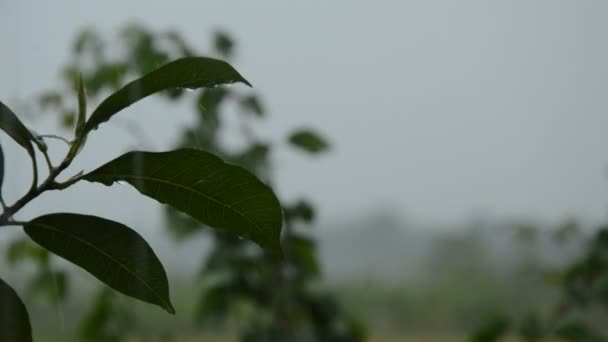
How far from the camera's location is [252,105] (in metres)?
0.87

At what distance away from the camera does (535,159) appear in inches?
62.0

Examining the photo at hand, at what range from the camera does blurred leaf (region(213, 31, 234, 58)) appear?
847mm

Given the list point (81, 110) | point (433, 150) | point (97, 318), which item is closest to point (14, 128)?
point (81, 110)

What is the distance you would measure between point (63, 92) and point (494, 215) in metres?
0.99

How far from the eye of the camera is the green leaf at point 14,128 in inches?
11.5

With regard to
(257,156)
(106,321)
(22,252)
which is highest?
(257,156)

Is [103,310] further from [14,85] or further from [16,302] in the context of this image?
[16,302]

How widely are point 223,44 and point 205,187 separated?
57 cm

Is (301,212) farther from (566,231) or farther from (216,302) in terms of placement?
(566,231)

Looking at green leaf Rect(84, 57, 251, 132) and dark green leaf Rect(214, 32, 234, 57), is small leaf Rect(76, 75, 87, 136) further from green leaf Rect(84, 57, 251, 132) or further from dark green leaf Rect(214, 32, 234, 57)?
dark green leaf Rect(214, 32, 234, 57)

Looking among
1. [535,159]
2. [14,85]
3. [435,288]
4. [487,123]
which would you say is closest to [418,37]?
[487,123]

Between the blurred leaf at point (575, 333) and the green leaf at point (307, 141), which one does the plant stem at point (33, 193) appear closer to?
the green leaf at point (307, 141)

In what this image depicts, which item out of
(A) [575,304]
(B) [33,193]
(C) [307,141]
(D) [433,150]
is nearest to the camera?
(B) [33,193]

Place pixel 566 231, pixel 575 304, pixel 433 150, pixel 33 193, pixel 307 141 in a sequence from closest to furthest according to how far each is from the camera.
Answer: pixel 33 193 < pixel 307 141 < pixel 575 304 < pixel 566 231 < pixel 433 150
